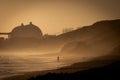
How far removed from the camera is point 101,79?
3831cm

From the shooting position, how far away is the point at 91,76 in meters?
39.5

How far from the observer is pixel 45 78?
3975 cm

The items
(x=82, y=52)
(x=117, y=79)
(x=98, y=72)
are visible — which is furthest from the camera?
(x=82, y=52)

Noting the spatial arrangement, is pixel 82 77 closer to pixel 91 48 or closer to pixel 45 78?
pixel 45 78

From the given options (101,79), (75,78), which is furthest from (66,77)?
(101,79)

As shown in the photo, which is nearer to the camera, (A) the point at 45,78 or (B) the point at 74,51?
(A) the point at 45,78

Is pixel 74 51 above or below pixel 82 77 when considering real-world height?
above

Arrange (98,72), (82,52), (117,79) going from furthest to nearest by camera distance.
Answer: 1. (82,52)
2. (98,72)
3. (117,79)

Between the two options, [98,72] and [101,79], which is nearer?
[101,79]

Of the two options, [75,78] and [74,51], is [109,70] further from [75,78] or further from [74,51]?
[74,51]

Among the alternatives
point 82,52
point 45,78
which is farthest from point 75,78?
point 82,52

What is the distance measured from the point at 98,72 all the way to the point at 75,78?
415 cm

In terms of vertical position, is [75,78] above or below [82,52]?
below

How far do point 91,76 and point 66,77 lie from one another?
9.30 feet
